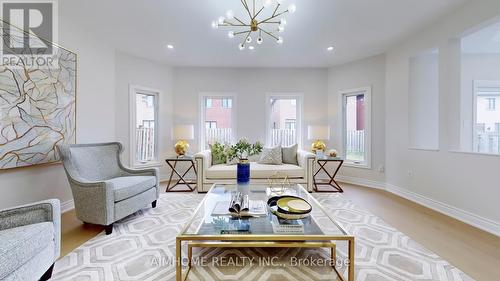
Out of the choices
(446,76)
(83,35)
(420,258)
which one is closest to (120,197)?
(83,35)

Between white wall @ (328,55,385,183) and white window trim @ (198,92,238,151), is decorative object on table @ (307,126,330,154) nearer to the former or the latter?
white wall @ (328,55,385,183)

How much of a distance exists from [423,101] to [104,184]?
4805 mm

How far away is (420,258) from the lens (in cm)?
177

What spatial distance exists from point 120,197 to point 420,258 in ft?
9.90

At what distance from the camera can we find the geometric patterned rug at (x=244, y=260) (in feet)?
5.16

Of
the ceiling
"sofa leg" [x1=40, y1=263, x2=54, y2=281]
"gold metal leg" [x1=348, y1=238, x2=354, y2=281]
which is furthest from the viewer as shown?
the ceiling

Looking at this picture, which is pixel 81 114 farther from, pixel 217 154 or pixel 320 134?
pixel 320 134

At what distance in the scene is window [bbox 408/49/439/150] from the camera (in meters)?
3.48

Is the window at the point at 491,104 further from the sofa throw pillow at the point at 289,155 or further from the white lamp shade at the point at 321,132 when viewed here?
the sofa throw pillow at the point at 289,155

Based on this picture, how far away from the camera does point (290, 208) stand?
1754 mm

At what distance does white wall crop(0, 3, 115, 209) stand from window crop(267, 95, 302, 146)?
3240 mm

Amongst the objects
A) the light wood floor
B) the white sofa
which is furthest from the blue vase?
the light wood floor

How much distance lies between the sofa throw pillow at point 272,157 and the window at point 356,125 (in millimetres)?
1678

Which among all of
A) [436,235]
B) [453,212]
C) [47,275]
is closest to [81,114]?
[47,275]
